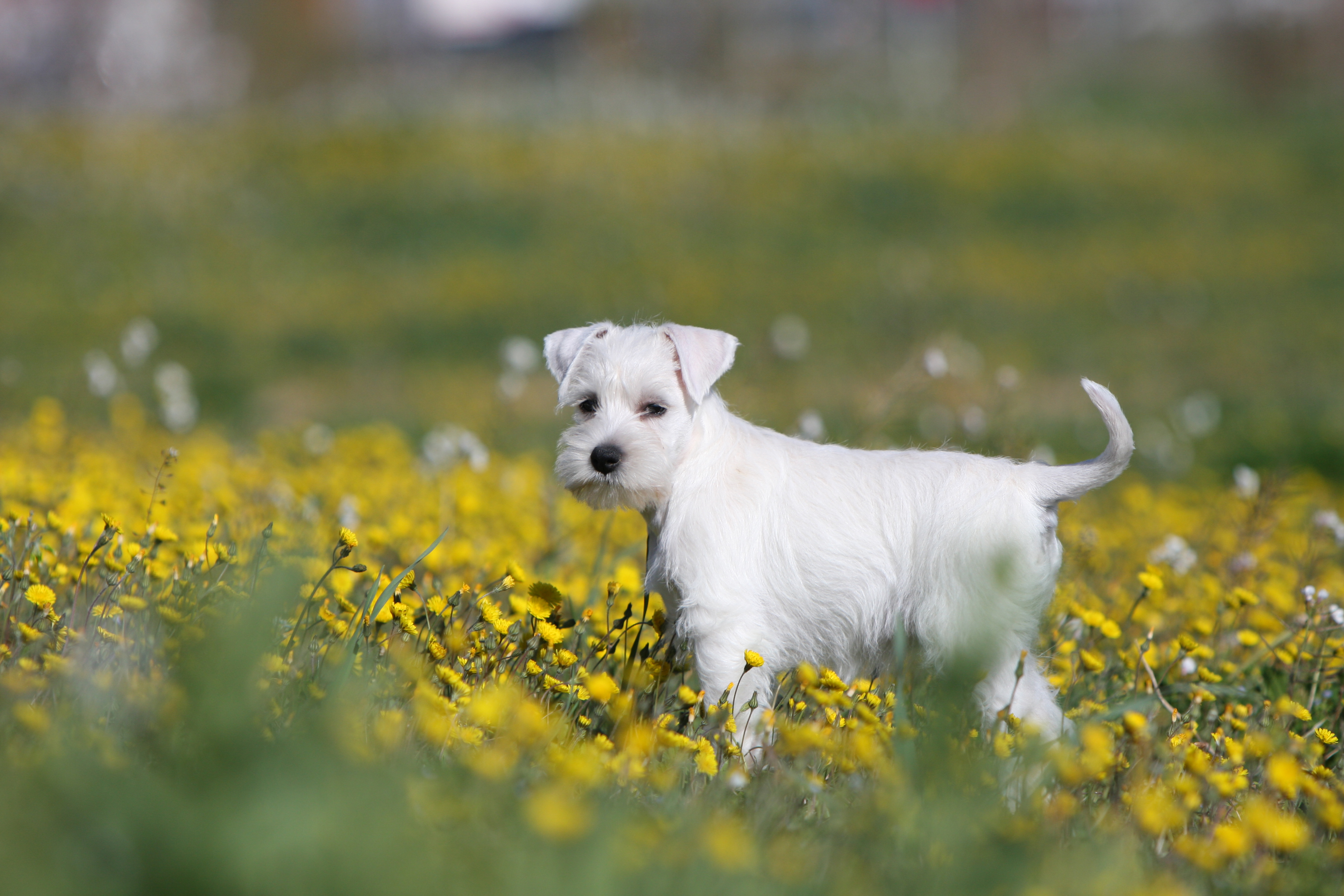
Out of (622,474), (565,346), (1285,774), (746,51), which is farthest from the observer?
(746,51)

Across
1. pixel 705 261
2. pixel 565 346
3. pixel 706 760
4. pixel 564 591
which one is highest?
pixel 565 346

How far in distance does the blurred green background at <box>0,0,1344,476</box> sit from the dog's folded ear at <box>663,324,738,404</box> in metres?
1.35

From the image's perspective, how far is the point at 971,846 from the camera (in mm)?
2068

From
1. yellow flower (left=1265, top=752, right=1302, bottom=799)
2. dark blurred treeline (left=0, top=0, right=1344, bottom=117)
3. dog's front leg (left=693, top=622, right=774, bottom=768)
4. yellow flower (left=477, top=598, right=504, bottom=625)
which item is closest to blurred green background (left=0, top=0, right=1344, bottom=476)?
dark blurred treeline (left=0, top=0, right=1344, bottom=117)

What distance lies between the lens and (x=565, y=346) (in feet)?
12.9

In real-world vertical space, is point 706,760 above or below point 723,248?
above

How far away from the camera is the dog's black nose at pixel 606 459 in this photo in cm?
350

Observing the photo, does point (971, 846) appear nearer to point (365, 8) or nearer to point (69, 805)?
point (69, 805)

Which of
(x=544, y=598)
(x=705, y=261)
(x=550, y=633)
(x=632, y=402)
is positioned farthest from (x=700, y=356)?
(x=705, y=261)

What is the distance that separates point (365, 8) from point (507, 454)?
4446cm

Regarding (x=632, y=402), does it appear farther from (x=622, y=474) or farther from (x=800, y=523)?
(x=800, y=523)

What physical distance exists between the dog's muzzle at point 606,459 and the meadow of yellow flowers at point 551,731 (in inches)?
16.7

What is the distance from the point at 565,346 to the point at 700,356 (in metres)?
0.53

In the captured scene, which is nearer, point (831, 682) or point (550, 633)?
point (831, 682)
